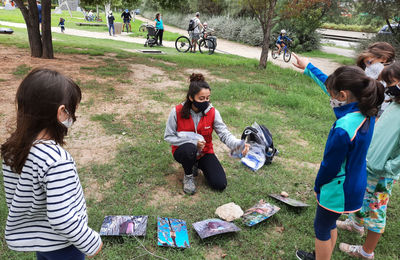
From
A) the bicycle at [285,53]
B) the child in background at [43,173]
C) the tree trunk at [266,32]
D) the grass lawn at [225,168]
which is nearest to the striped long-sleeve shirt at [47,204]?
the child in background at [43,173]

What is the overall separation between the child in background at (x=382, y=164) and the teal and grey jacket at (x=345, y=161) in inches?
16.7

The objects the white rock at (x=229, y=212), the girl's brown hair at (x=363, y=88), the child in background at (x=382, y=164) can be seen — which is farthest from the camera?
the white rock at (x=229, y=212)

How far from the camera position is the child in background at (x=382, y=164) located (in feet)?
7.69

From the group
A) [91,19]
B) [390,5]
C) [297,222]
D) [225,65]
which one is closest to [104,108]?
[297,222]

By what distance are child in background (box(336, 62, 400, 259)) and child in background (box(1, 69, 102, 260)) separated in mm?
2167

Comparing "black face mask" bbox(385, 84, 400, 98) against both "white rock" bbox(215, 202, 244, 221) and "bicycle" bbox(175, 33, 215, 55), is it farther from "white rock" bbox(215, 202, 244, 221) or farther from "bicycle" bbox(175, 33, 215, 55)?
"bicycle" bbox(175, 33, 215, 55)

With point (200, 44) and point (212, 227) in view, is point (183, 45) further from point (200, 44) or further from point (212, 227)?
point (212, 227)

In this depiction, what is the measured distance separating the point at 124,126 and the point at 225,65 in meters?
6.80

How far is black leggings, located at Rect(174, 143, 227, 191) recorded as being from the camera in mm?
3402

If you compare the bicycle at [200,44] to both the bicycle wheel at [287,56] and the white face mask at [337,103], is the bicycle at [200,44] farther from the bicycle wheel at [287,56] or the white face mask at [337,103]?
the white face mask at [337,103]

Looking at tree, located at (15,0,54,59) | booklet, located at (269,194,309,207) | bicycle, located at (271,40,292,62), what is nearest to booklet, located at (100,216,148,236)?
booklet, located at (269,194,309,207)

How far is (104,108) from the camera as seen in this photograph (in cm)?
580

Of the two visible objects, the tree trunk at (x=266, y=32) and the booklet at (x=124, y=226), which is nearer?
the booklet at (x=124, y=226)

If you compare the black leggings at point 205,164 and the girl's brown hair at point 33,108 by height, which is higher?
the girl's brown hair at point 33,108
